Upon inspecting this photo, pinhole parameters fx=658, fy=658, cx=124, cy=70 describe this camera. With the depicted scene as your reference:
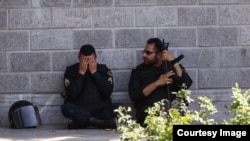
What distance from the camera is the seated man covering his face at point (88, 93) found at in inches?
343

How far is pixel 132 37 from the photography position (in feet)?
30.5

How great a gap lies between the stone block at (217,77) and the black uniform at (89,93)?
1368mm

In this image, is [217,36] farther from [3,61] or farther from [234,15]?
[3,61]

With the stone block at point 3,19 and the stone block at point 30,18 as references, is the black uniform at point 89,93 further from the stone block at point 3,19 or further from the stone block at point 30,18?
the stone block at point 3,19

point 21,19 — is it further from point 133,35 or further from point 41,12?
point 133,35

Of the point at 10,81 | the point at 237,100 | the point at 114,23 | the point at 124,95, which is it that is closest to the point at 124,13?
the point at 114,23

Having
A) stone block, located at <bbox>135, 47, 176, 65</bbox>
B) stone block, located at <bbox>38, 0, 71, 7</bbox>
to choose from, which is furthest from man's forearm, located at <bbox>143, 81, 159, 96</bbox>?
stone block, located at <bbox>38, 0, 71, 7</bbox>

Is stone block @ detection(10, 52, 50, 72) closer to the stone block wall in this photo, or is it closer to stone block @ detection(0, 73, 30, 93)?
the stone block wall

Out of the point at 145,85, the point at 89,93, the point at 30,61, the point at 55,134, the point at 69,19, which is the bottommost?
the point at 55,134

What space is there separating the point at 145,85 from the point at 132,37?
84 cm

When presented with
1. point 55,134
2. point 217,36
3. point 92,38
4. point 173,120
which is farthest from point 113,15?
point 173,120

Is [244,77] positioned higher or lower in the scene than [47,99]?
higher

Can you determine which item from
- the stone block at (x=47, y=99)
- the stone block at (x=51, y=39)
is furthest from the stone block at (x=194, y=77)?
the stone block at (x=47, y=99)

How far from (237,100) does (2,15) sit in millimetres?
5402
